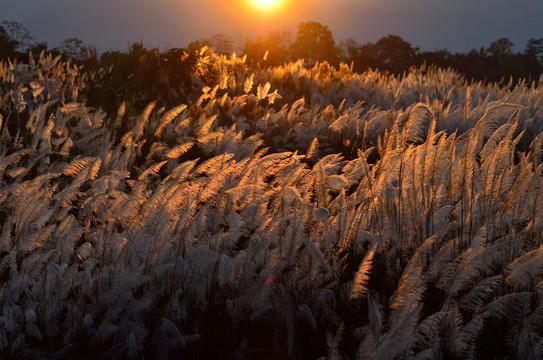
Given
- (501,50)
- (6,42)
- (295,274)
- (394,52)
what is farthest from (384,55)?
(295,274)

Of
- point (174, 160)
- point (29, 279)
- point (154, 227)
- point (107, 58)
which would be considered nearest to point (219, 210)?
point (154, 227)

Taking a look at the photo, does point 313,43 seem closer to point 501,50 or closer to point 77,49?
point 77,49

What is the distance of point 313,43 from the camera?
953 inches

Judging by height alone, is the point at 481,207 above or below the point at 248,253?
above

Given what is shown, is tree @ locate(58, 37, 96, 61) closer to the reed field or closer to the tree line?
the tree line

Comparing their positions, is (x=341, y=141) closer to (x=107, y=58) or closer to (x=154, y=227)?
(x=154, y=227)

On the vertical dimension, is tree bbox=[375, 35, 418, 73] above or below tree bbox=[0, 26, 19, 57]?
above

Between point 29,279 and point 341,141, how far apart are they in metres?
4.36

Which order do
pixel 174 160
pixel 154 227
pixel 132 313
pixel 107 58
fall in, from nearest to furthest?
1. pixel 132 313
2. pixel 154 227
3. pixel 174 160
4. pixel 107 58

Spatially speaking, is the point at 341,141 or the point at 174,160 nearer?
the point at 174,160

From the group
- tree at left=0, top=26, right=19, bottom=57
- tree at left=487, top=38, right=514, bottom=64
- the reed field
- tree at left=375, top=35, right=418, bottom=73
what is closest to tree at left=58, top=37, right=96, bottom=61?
tree at left=0, top=26, right=19, bottom=57

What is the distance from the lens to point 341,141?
637 centimetres

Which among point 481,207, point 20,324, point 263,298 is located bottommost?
point 20,324

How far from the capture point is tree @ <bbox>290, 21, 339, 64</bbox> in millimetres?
23383
